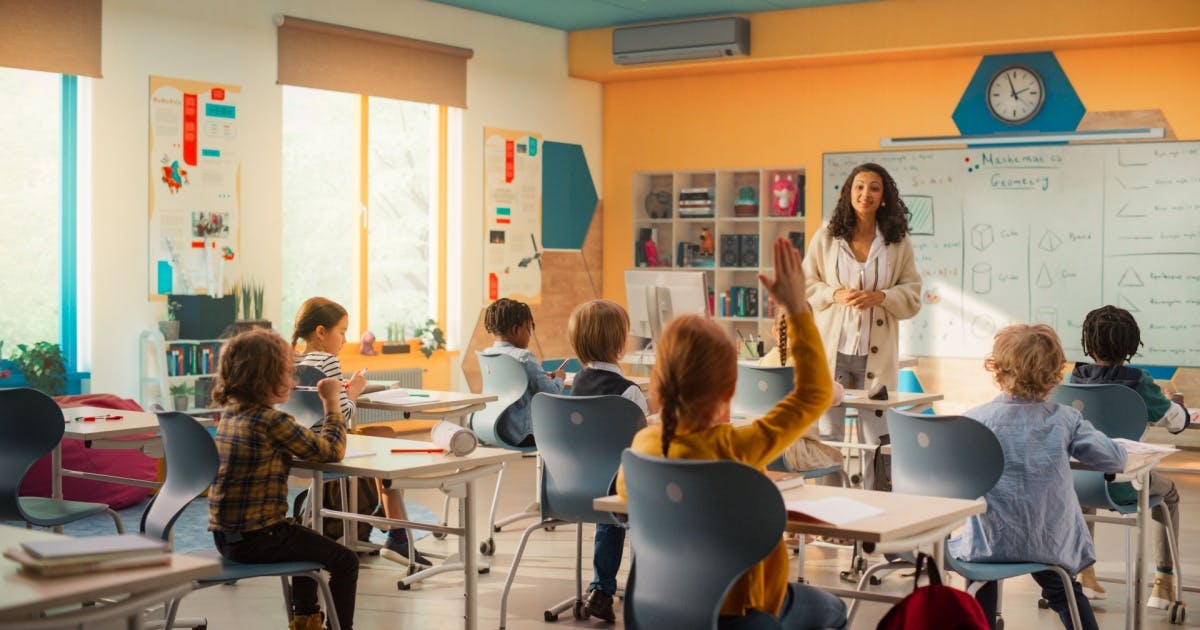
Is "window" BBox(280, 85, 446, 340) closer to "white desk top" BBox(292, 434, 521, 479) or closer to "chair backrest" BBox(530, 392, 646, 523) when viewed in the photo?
"chair backrest" BBox(530, 392, 646, 523)

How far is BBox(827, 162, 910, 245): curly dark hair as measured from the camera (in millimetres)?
5328

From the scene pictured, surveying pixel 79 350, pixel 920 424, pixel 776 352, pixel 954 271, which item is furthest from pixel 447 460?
pixel 954 271

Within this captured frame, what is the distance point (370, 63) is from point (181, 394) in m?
2.75

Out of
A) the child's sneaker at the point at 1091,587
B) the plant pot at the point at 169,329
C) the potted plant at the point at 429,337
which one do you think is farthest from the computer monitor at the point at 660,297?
the child's sneaker at the point at 1091,587

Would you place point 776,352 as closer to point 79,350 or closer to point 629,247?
point 79,350

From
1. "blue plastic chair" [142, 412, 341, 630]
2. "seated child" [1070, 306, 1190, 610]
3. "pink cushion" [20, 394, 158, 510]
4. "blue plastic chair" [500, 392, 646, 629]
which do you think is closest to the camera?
"blue plastic chair" [142, 412, 341, 630]

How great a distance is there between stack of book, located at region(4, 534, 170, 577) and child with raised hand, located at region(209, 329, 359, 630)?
113 cm

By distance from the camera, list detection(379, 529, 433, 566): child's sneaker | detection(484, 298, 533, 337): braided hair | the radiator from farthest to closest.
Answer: the radiator, detection(484, 298, 533, 337): braided hair, detection(379, 529, 433, 566): child's sneaker

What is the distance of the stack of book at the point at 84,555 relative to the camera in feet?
6.73

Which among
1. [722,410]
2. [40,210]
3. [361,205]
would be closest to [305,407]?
[722,410]

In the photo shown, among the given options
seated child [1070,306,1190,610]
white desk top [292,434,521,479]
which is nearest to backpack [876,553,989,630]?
white desk top [292,434,521,479]

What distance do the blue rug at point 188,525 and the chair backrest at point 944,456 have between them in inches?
107

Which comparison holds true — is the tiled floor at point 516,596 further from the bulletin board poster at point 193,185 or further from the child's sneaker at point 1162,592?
the bulletin board poster at point 193,185

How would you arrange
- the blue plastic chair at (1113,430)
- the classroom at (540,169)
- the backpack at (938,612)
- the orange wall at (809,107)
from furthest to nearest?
the orange wall at (809,107), the classroom at (540,169), the blue plastic chair at (1113,430), the backpack at (938,612)
